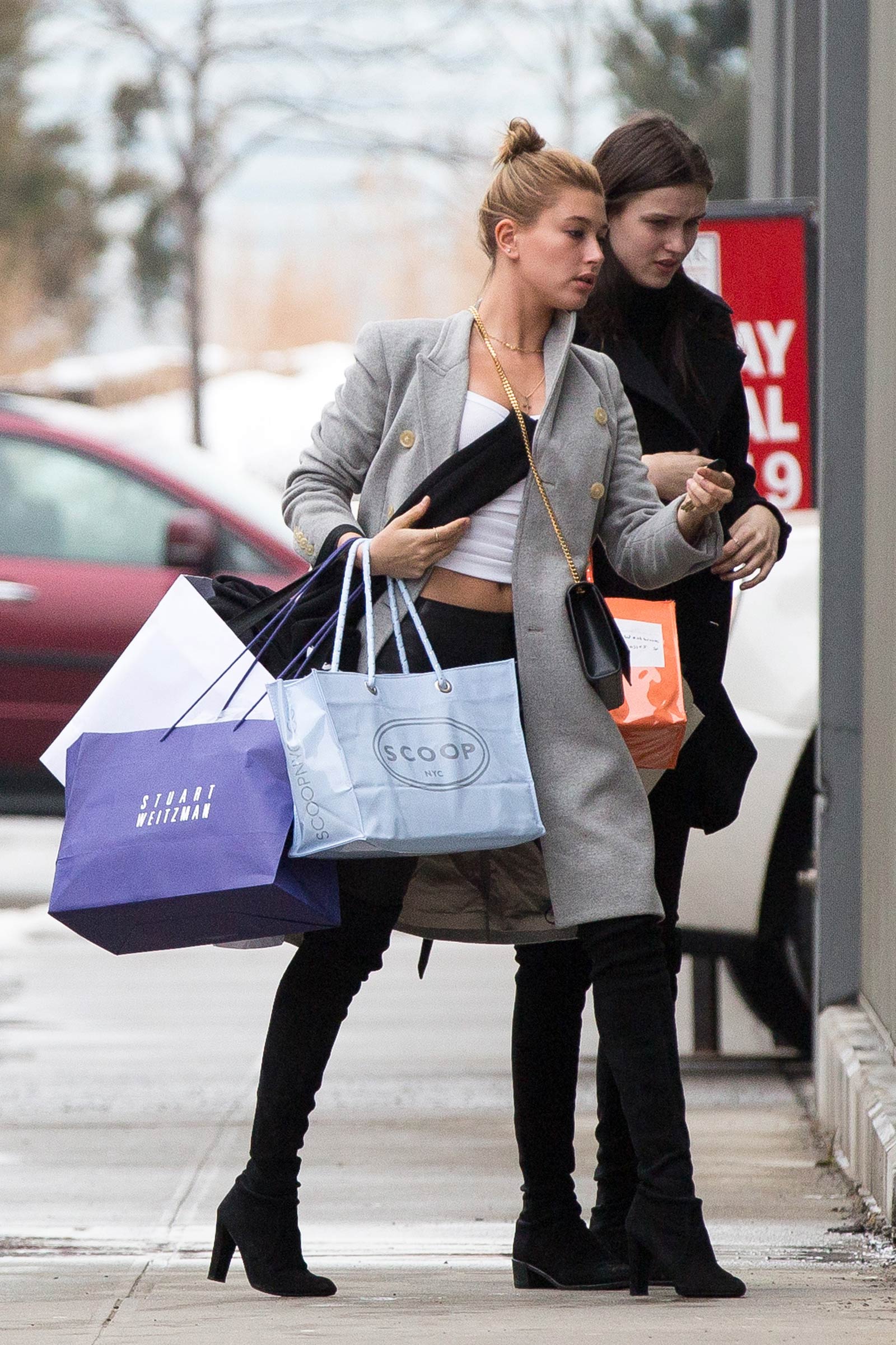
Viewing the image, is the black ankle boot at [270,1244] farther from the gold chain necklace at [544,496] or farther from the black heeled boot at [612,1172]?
the gold chain necklace at [544,496]

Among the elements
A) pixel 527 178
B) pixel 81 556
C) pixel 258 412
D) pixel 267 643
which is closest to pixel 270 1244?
pixel 267 643

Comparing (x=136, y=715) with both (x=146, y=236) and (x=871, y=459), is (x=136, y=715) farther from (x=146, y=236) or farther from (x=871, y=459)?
(x=146, y=236)

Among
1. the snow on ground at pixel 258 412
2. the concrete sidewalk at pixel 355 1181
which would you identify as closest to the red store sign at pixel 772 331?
the concrete sidewalk at pixel 355 1181

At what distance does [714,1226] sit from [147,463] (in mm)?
5838

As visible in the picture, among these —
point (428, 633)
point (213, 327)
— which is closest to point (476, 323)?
point (428, 633)

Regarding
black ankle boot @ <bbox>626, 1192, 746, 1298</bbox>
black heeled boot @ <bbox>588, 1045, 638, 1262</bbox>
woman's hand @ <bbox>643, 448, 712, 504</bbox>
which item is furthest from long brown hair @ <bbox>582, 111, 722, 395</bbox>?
black ankle boot @ <bbox>626, 1192, 746, 1298</bbox>

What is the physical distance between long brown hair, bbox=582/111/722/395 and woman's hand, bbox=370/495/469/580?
1.93ft

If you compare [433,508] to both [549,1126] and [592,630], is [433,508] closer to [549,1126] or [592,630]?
[592,630]

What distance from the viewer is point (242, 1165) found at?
4.94 meters

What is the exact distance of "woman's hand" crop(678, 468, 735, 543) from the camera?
3.40 meters

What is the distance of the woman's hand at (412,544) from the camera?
344cm

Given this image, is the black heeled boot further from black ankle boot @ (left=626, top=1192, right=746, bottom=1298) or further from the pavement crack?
the pavement crack

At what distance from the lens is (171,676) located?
354cm

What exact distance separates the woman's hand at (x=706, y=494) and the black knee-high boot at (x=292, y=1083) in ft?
2.27
